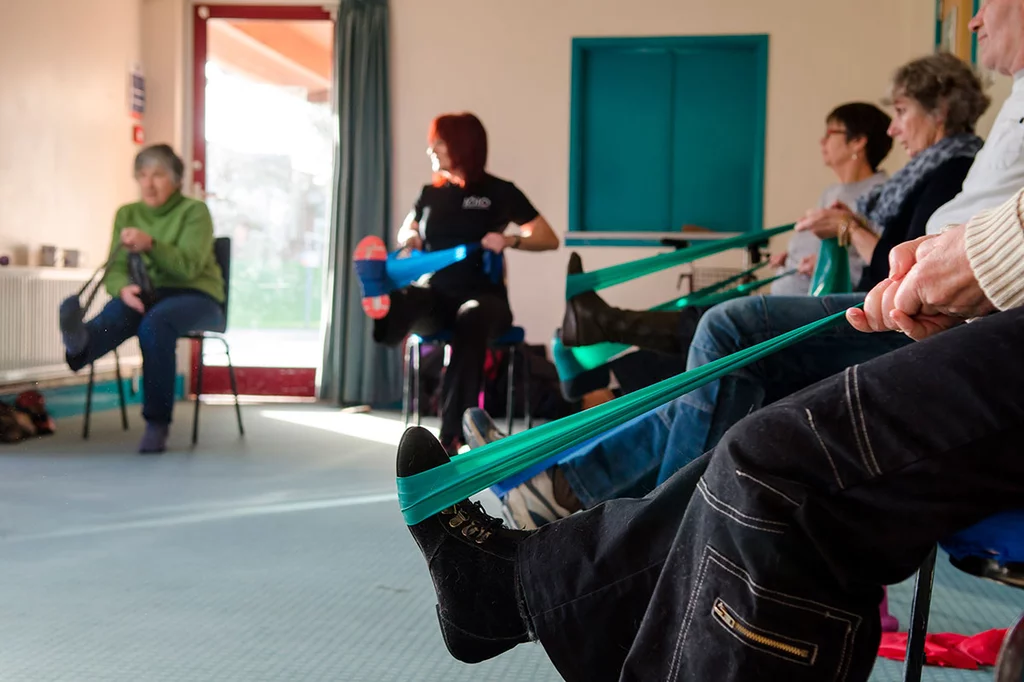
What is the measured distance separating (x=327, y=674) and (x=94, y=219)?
4.02 metres

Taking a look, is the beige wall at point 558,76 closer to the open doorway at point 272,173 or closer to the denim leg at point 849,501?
the open doorway at point 272,173

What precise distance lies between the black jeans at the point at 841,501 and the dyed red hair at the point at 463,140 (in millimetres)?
2956

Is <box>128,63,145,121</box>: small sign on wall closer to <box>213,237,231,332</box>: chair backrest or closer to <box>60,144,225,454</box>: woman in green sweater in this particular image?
<box>60,144,225,454</box>: woman in green sweater

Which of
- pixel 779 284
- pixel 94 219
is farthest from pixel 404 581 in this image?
pixel 94 219

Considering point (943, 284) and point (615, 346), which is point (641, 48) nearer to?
point (615, 346)

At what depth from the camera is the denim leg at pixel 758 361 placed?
4.90ft

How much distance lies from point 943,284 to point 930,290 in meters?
0.01

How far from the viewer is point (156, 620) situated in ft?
5.00

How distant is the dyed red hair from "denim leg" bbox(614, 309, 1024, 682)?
9.73 ft

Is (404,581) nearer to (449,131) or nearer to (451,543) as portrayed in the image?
(451,543)

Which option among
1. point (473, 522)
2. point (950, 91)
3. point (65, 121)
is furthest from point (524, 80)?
point (473, 522)

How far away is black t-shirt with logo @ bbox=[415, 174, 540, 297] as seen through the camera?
142 inches

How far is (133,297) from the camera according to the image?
3.53 m

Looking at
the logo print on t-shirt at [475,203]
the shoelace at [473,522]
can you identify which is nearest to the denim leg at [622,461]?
the shoelace at [473,522]
